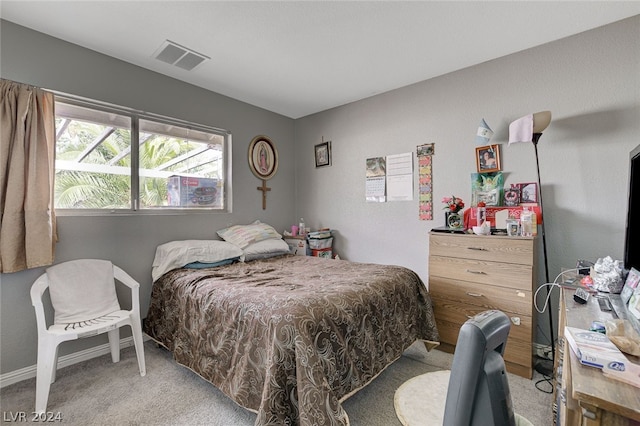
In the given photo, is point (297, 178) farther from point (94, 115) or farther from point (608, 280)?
point (608, 280)

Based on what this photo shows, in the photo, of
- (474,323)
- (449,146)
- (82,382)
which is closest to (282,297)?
(474,323)

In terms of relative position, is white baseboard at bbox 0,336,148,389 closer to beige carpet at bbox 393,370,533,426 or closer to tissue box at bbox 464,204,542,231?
beige carpet at bbox 393,370,533,426

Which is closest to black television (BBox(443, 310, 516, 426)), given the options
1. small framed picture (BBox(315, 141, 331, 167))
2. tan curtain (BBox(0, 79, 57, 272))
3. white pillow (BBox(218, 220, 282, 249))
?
white pillow (BBox(218, 220, 282, 249))

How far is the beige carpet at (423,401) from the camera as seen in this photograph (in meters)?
1.24

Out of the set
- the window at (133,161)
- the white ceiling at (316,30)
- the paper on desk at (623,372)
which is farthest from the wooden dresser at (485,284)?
the window at (133,161)

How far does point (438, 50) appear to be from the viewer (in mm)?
2439

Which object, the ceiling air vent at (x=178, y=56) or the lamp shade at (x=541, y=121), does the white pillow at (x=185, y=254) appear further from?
the lamp shade at (x=541, y=121)

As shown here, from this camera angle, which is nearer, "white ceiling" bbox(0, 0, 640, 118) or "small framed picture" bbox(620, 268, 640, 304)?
"small framed picture" bbox(620, 268, 640, 304)

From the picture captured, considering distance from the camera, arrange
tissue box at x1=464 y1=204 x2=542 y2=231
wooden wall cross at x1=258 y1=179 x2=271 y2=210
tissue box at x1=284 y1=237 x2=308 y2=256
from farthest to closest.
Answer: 1. wooden wall cross at x1=258 y1=179 x2=271 y2=210
2. tissue box at x1=284 y1=237 x2=308 y2=256
3. tissue box at x1=464 y1=204 x2=542 y2=231

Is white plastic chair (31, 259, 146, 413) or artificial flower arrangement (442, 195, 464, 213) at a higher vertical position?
artificial flower arrangement (442, 195, 464, 213)

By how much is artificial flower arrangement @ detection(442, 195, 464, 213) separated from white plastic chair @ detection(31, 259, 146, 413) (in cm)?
274

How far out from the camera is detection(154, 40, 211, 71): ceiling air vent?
2.35 meters

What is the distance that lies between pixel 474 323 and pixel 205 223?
9.72ft

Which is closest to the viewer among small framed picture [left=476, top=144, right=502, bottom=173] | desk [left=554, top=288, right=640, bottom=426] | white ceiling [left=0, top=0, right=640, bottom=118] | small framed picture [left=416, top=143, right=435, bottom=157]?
desk [left=554, top=288, right=640, bottom=426]
